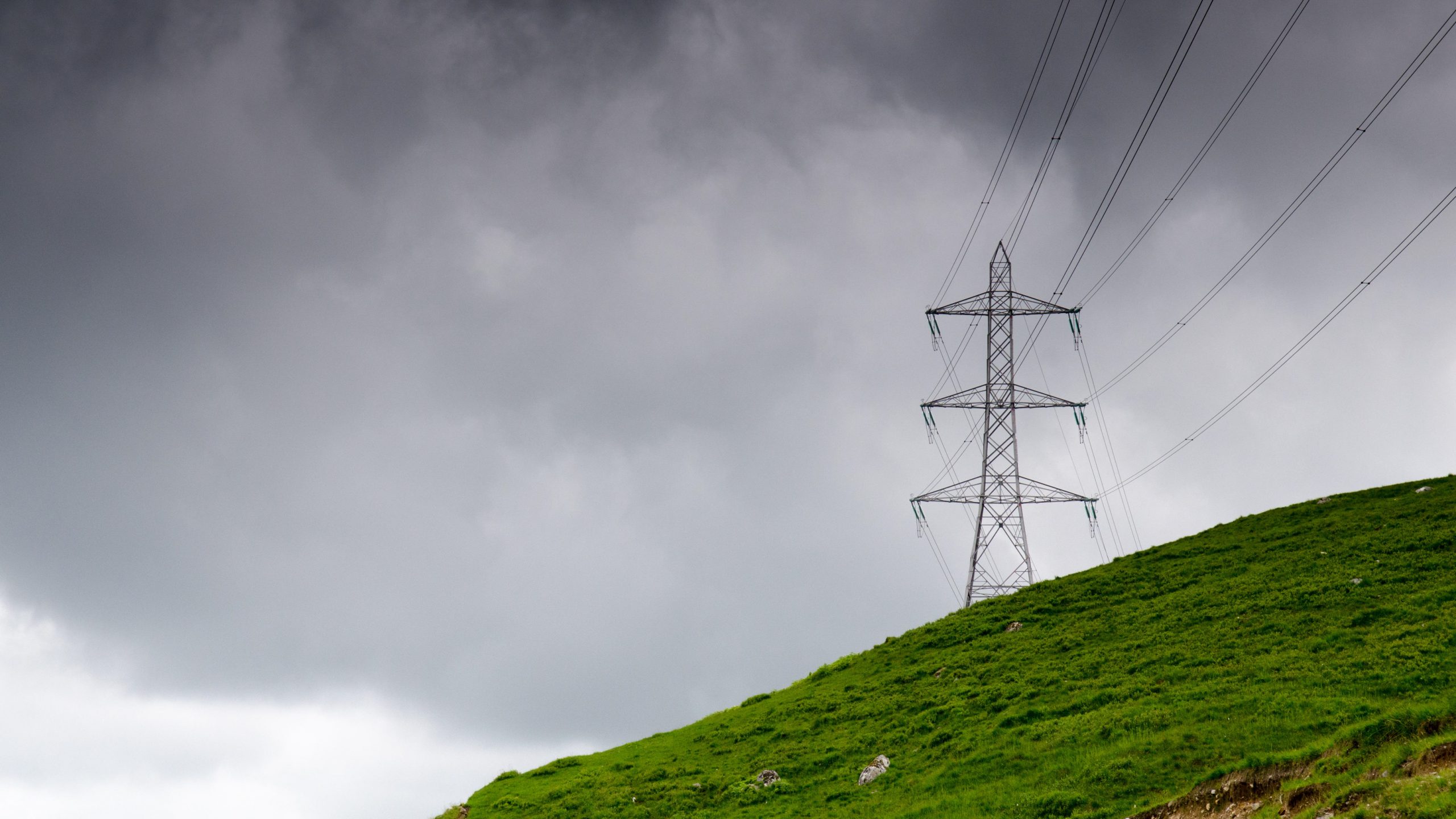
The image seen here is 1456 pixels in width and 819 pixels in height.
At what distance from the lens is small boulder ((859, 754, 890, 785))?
36312mm

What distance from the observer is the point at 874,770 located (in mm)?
36781

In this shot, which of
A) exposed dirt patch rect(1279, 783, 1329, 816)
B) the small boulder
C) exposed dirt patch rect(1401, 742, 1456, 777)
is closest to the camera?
exposed dirt patch rect(1401, 742, 1456, 777)

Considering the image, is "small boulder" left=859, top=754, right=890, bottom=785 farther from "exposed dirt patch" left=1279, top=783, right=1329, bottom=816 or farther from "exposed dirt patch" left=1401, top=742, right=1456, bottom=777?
"exposed dirt patch" left=1401, top=742, right=1456, bottom=777

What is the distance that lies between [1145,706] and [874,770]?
10456 millimetres

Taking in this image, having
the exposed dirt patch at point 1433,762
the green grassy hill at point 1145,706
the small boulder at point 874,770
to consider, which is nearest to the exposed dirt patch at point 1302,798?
the green grassy hill at point 1145,706

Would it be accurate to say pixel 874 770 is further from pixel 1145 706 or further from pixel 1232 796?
pixel 1232 796

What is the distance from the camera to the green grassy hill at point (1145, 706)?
78.1ft

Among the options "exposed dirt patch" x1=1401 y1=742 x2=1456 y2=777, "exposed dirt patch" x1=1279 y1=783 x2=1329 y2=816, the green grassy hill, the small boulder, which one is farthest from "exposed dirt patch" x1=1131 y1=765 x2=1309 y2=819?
the small boulder

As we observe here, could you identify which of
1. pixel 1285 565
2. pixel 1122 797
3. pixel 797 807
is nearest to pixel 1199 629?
pixel 1285 565

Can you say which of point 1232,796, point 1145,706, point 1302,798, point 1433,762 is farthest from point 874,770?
point 1433,762

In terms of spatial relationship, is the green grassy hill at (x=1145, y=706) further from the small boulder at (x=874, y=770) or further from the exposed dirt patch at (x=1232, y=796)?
the small boulder at (x=874, y=770)

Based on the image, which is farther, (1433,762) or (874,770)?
(874,770)

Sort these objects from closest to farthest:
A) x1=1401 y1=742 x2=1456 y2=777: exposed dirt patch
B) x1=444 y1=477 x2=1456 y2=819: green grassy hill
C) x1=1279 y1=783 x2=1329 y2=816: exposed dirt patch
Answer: x1=1401 y1=742 x2=1456 y2=777: exposed dirt patch < x1=1279 y1=783 x2=1329 y2=816: exposed dirt patch < x1=444 y1=477 x2=1456 y2=819: green grassy hill

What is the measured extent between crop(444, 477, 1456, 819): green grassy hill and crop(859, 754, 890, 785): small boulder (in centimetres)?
53
